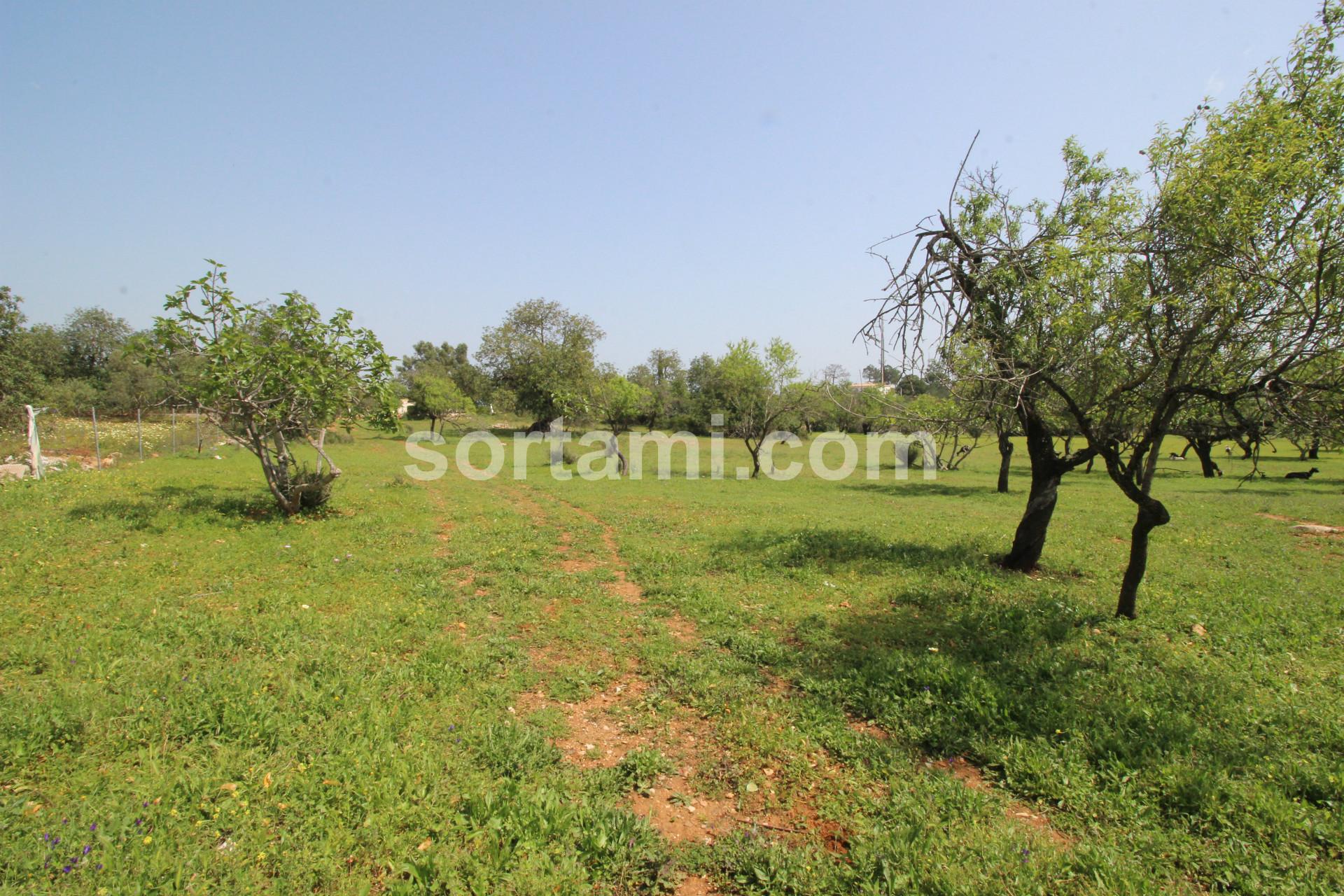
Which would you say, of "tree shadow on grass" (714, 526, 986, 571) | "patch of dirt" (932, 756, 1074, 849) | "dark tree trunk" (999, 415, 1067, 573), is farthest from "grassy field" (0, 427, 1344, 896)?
"dark tree trunk" (999, 415, 1067, 573)

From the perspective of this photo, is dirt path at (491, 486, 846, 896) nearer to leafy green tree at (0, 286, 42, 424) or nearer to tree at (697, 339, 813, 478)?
tree at (697, 339, 813, 478)

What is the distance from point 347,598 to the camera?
7332 millimetres

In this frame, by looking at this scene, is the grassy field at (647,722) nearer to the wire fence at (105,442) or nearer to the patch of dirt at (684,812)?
the patch of dirt at (684,812)

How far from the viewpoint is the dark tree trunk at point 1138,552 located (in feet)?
21.7

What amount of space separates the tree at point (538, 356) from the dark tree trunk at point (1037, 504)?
38779 mm

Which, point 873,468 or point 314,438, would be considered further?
point 873,468

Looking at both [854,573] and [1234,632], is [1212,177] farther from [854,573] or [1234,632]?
[854,573]

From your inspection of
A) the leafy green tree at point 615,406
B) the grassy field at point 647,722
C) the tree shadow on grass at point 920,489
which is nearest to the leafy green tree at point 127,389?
the leafy green tree at point 615,406

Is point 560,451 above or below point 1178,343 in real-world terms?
below

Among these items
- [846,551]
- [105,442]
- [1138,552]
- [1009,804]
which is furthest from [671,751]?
[105,442]

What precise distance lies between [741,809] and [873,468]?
2995 cm

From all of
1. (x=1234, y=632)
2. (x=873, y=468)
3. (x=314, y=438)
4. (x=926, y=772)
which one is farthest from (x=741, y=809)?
(x=873, y=468)

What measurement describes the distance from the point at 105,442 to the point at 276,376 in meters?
18.8

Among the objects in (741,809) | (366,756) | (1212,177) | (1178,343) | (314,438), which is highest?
(1212,177)
